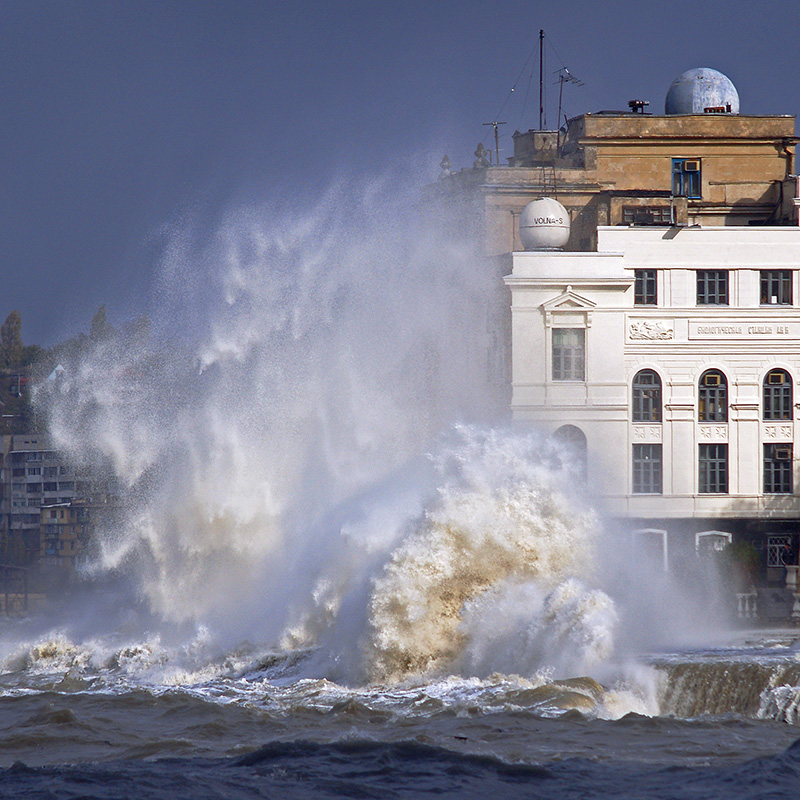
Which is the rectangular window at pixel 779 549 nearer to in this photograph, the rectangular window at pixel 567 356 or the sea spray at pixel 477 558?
the rectangular window at pixel 567 356

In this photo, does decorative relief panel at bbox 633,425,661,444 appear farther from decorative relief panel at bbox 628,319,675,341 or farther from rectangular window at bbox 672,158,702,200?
rectangular window at bbox 672,158,702,200

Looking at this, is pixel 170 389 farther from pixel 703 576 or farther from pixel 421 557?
pixel 703 576

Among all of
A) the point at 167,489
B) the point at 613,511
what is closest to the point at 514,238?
the point at 613,511

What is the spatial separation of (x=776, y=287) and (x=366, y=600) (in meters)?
17.1

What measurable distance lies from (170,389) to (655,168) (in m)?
17.9

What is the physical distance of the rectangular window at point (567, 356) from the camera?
119 feet

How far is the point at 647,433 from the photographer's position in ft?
120

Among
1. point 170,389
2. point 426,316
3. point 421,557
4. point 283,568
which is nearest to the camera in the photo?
point 421,557

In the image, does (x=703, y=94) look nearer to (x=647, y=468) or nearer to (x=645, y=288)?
(x=645, y=288)

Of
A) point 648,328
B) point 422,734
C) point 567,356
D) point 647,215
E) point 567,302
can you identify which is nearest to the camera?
point 422,734

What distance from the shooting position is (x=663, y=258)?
36.8 m

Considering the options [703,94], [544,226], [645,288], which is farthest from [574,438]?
[703,94]

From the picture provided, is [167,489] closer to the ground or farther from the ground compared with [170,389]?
closer to the ground

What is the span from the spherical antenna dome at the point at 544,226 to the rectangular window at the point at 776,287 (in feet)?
17.7
